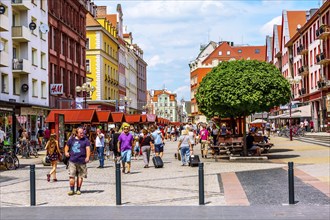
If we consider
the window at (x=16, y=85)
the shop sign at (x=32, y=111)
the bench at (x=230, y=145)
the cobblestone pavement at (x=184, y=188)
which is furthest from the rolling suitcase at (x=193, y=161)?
the window at (x=16, y=85)

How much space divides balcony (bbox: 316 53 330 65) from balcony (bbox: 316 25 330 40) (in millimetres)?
1699

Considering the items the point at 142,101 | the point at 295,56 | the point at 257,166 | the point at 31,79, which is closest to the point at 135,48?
the point at 142,101

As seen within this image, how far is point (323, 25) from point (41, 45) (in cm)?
2516

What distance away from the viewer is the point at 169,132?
68812 mm

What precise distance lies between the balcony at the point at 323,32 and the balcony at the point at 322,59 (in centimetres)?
170

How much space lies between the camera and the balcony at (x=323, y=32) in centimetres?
5132

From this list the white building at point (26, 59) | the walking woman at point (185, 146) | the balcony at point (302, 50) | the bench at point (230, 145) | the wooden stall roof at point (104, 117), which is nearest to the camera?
the walking woman at point (185, 146)

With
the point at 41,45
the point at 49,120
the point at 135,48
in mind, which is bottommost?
the point at 49,120

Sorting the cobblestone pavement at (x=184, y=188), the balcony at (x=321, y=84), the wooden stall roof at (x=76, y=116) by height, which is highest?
the balcony at (x=321, y=84)

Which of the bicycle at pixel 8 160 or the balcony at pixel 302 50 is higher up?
the balcony at pixel 302 50

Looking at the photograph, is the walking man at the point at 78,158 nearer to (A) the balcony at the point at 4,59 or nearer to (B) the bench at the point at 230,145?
(B) the bench at the point at 230,145

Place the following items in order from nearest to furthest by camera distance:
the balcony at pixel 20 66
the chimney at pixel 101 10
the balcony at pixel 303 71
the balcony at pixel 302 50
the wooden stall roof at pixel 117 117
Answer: the balcony at pixel 20 66 < the wooden stall roof at pixel 117 117 < the balcony at pixel 303 71 < the balcony at pixel 302 50 < the chimney at pixel 101 10

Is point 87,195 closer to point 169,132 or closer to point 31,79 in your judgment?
point 31,79

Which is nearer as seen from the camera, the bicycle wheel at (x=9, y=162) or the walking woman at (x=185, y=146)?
the bicycle wheel at (x=9, y=162)
